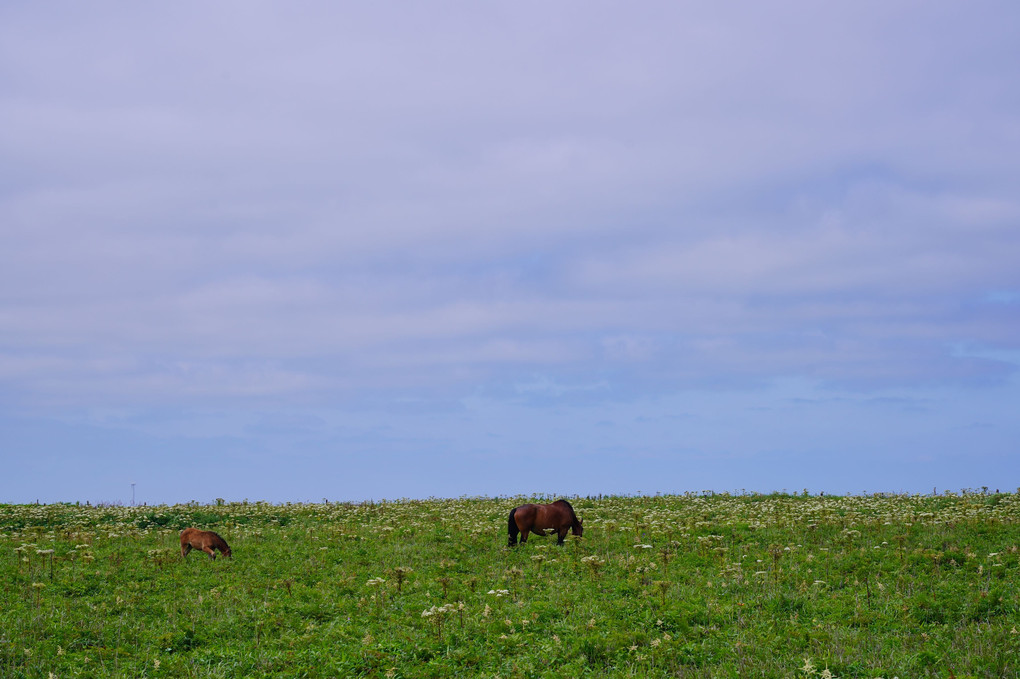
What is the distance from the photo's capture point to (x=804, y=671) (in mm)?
11398

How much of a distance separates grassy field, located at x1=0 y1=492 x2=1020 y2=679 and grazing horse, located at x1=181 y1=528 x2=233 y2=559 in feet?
1.92

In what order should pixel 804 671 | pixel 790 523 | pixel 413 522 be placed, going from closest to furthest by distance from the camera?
pixel 804 671, pixel 790 523, pixel 413 522

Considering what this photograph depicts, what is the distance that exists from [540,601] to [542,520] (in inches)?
341

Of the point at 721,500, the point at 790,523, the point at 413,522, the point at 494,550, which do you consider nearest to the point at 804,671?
the point at 494,550

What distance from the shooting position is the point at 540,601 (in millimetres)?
15312

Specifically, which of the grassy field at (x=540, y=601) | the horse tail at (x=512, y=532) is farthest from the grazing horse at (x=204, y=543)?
the horse tail at (x=512, y=532)

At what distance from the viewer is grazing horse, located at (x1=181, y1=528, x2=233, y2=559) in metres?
23.4

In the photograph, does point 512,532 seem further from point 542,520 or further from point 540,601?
point 540,601

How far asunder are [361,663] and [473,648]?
1965 millimetres

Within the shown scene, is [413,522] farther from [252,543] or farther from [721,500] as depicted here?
[721,500]

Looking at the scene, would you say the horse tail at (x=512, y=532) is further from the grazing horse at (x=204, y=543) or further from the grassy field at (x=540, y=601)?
the grazing horse at (x=204, y=543)

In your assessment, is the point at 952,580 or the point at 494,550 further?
the point at 494,550

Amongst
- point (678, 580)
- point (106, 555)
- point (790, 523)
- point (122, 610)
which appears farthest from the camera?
point (790, 523)

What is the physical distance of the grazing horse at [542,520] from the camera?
942 inches
